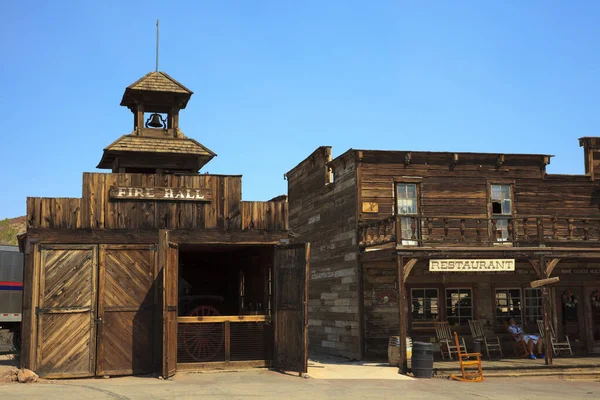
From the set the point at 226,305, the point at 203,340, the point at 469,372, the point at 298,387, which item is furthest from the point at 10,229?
the point at 298,387

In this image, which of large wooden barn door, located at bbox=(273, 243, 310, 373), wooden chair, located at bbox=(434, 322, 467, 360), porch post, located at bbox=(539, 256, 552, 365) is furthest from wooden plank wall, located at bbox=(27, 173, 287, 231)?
porch post, located at bbox=(539, 256, 552, 365)

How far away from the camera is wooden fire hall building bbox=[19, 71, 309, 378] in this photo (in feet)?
51.3

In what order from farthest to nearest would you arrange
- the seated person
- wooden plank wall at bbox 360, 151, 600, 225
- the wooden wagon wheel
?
wooden plank wall at bbox 360, 151, 600, 225 → the seated person → the wooden wagon wheel

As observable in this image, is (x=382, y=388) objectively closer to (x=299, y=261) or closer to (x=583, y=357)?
(x=299, y=261)

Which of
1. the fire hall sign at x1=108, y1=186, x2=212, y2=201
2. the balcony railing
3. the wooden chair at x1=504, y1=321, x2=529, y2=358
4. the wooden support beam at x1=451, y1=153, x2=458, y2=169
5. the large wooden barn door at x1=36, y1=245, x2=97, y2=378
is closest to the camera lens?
the large wooden barn door at x1=36, y1=245, x2=97, y2=378

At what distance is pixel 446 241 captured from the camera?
20.9 meters

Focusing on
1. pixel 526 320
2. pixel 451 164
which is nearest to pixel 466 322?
pixel 526 320

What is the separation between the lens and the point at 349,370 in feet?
59.2

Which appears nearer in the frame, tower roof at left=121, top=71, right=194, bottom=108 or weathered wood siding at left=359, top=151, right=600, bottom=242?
tower roof at left=121, top=71, right=194, bottom=108

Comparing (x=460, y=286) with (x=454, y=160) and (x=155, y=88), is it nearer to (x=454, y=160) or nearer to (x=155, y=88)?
(x=454, y=160)

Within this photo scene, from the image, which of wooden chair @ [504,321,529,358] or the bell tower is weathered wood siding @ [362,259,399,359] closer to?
wooden chair @ [504,321,529,358]

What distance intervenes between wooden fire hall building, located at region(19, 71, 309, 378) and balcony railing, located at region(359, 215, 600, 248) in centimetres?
379

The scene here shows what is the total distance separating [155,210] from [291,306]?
4041mm

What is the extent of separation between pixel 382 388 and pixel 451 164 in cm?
963
